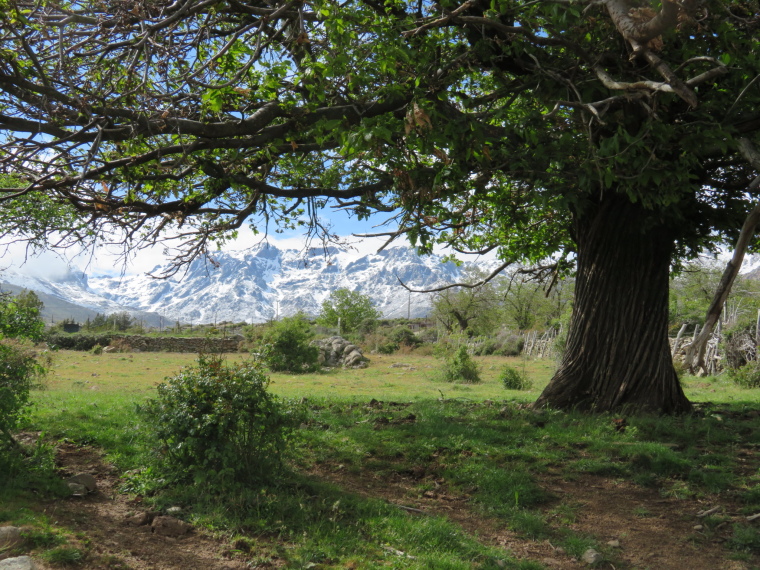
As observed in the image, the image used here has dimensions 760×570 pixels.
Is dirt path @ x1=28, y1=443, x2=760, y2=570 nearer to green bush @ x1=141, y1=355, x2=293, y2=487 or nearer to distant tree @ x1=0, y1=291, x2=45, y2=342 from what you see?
green bush @ x1=141, y1=355, x2=293, y2=487

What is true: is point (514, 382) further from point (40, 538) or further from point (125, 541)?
point (40, 538)

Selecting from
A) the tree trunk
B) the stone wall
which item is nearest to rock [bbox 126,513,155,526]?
the tree trunk

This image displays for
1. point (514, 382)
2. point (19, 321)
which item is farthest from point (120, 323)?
point (19, 321)

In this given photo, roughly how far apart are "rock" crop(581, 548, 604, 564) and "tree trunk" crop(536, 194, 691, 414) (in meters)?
3.82

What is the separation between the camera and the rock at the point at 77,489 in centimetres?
458

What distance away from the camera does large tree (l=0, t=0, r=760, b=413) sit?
16.3ft

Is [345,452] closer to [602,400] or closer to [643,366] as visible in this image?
[602,400]

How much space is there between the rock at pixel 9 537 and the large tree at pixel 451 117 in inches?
121

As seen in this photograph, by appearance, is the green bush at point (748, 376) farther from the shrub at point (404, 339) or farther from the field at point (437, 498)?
the shrub at point (404, 339)

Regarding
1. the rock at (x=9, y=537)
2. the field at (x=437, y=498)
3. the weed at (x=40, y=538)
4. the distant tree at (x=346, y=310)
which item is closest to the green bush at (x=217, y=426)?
the field at (x=437, y=498)

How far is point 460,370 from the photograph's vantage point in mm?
19094

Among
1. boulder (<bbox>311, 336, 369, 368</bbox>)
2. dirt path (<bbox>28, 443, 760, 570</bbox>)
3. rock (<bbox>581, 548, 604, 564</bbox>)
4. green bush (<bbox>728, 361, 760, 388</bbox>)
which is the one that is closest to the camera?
dirt path (<bbox>28, 443, 760, 570</bbox>)

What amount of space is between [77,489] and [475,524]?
3.42 meters

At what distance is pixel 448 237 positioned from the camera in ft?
34.1
